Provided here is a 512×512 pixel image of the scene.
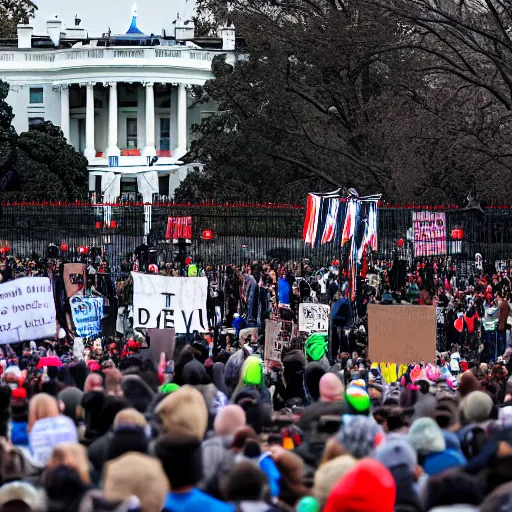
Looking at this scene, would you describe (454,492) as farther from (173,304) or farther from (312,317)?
(312,317)

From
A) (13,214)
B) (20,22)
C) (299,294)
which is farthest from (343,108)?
Answer: (20,22)

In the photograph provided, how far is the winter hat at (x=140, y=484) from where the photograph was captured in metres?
7.69

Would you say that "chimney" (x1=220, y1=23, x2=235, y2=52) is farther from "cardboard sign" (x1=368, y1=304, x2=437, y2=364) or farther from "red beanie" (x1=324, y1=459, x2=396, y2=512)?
"red beanie" (x1=324, y1=459, x2=396, y2=512)

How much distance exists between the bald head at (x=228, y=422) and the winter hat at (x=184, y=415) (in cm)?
27

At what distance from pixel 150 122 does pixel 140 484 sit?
86414mm

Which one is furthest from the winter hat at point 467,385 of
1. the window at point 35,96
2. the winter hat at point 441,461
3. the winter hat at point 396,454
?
the window at point 35,96

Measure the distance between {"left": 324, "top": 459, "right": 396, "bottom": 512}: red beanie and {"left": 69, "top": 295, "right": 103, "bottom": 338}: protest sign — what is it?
14.0 metres

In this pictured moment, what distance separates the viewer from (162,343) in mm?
18344

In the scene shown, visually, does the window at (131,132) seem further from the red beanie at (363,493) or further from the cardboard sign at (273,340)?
the red beanie at (363,493)

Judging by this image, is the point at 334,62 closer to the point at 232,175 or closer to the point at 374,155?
the point at 374,155

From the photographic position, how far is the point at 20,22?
103 m

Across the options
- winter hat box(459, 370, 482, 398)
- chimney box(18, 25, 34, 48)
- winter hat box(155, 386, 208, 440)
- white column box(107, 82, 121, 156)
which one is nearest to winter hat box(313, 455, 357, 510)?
winter hat box(155, 386, 208, 440)

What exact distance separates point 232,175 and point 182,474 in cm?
4918

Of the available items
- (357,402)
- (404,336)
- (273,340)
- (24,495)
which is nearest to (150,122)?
(273,340)
